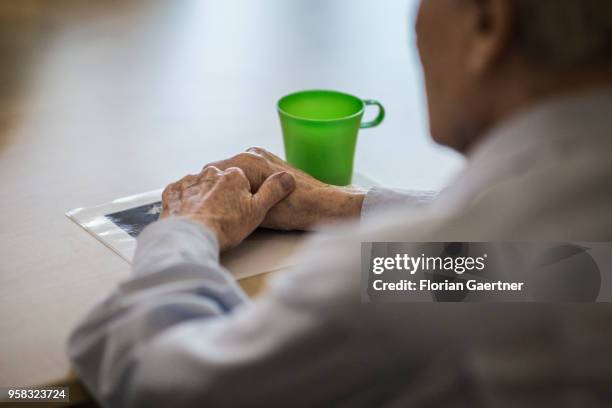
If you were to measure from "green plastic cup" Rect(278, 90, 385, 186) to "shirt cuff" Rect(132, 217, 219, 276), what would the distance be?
0.33m

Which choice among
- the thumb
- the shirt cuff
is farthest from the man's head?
the thumb

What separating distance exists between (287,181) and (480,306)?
574 millimetres

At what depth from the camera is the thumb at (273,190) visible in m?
1.16

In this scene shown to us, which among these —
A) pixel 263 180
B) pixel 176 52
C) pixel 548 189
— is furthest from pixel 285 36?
pixel 548 189

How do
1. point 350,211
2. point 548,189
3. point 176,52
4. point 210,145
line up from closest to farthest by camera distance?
1. point 548,189
2. point 350,211
3. point 210,145
4. point 176,52

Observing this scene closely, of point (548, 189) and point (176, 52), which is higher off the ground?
point (548, 189)

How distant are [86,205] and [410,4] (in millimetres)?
1295

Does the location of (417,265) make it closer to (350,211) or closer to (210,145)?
(350,211)

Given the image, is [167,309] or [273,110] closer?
[167,309]

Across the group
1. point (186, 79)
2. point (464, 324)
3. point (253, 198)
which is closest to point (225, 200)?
point (253, 198)

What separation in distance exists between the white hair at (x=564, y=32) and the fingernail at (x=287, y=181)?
59 centimetres

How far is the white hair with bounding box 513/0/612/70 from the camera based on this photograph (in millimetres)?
623

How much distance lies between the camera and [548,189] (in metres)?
0.64

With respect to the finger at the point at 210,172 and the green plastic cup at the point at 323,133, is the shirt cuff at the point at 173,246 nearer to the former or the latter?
the finger at the point at 210,172
